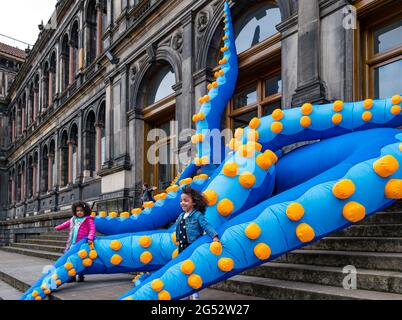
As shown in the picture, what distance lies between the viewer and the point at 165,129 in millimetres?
13133

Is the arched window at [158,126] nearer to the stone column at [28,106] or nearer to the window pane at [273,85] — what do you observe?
the window pane at [273,85]

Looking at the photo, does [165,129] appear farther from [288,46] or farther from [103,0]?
[103,0]

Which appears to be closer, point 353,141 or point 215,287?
point 353,141

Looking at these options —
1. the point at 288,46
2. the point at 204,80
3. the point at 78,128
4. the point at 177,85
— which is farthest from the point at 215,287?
the point at 78,128

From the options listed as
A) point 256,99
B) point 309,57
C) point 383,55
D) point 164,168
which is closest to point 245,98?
point 256,99

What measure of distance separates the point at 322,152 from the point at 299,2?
430cm

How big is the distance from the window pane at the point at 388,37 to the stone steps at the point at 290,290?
4544 millimetres

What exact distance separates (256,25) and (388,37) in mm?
3339

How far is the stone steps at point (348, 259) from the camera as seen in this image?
13.1ft

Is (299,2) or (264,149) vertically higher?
(299,2)

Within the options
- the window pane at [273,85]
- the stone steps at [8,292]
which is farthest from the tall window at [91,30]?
the stone steps at [8,292]

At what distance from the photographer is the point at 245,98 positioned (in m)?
9.91

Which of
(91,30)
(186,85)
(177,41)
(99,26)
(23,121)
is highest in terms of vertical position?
(91,30)

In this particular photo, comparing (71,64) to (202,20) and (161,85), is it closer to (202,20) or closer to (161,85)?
(161,85)
